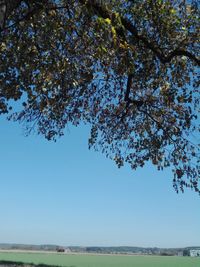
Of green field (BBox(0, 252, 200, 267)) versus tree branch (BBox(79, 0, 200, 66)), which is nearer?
tree branch (BBox(79, 0, 200, 66))

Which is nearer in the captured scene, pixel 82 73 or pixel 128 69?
pixel 128 69

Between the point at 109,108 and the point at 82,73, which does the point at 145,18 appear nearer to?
the point at 82,73

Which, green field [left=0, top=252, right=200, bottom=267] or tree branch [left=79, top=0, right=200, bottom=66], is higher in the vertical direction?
tree branch [left=79, top=0, right=200, bottom=66]

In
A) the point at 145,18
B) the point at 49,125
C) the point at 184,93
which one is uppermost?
the point at 145,18

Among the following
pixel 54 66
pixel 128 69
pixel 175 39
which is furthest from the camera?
pixel 175 39

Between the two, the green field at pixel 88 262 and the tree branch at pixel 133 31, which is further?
the green field at pixel 88 262

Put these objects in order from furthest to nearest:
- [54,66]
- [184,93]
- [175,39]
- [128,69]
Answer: [184,93] → [175,39] → [54,66] → [128,69]

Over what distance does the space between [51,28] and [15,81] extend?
221 centimetres

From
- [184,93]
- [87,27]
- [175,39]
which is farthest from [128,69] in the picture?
[184,93]

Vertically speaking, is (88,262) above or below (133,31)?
below

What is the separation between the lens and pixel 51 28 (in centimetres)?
1348

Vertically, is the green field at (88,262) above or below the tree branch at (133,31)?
below

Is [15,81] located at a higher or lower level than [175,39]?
lower

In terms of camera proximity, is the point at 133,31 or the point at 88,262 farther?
the point at 88,262
